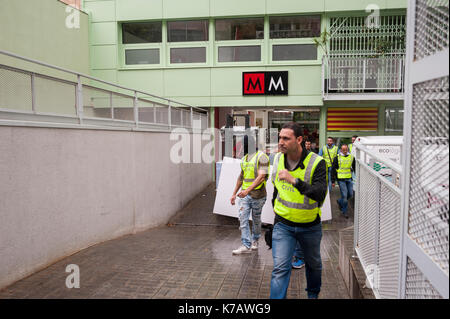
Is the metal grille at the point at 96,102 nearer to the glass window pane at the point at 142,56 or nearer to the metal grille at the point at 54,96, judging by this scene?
the metal grille at the point at 54,96

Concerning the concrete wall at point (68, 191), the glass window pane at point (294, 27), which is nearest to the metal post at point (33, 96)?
the concrete wall at point (68, 191)

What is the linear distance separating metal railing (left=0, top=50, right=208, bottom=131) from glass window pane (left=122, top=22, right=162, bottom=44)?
609cm

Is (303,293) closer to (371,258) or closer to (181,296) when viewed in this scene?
(371,258)

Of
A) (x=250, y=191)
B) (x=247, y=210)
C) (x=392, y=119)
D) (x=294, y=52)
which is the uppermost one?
(x=294, y=52)

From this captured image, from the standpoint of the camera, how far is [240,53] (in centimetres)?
1413

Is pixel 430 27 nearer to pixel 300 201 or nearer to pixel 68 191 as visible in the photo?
pixel 300 201

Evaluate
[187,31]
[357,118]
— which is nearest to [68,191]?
[187,31]

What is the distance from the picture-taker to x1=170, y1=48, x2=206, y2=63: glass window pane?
14.4m

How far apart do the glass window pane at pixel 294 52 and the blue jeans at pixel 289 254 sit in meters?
11.2

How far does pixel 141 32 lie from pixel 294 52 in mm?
6119

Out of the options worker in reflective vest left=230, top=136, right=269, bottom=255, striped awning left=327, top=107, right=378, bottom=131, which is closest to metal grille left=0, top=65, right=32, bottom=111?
worker in reflective vest left=230, top=136, right=269, bottom=255

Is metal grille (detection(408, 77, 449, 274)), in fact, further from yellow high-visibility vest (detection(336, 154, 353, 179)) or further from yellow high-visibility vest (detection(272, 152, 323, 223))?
yellow high-visibility vest (detection(336, 154, 353, 179))

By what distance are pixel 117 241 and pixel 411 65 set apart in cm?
633

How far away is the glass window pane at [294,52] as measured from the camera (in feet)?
44.9
